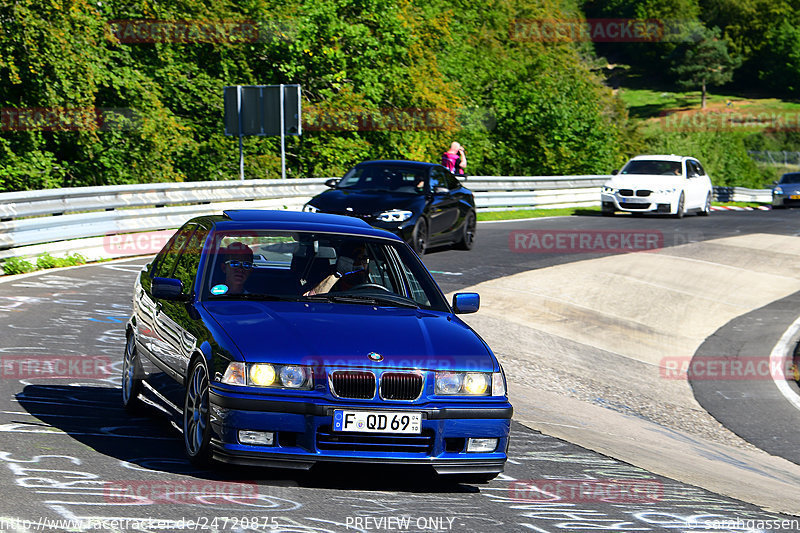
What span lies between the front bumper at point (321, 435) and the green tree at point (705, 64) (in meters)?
142

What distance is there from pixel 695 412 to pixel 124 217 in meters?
9.73

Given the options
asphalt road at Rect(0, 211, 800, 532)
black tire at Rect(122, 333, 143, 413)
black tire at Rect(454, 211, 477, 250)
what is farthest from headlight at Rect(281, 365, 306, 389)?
black tire at Rect(454, 211, 477, 250)

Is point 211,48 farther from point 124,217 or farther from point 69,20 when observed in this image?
point 124,217

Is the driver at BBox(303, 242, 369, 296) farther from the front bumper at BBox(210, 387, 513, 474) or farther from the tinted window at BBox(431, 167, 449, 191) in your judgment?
the tinted window at BBox(431, 167, 449, 191)

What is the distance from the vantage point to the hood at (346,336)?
571 cm

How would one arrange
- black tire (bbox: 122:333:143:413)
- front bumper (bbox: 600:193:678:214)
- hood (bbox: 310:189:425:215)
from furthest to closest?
front bumper (bbox: 600:193:678:214) → hood (bbox: 310:189:425:215) → black tire (bbox: 122:333:143:413)

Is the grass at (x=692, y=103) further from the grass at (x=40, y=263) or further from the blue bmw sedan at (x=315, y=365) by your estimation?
the blue bmw sedan at (x=315, y=365)

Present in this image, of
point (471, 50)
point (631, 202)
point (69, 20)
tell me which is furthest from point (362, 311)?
point (471, 50)

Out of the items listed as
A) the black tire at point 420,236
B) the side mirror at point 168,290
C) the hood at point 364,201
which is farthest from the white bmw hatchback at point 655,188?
the side mirror at point 168,290

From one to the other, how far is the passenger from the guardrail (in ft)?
29.1

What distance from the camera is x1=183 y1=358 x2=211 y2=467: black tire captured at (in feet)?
19.1

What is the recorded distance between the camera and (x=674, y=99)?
14875cm

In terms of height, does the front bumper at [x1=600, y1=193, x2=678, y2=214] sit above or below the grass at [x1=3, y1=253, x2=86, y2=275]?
below

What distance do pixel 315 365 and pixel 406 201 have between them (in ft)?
40.2
